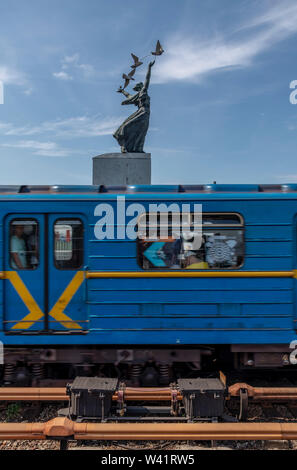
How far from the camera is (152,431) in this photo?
13.8 ft

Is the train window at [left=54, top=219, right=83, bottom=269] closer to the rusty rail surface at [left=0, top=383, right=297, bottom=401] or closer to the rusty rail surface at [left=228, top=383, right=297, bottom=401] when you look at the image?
the rusty rail surface at [left=0, top=383, right=297, bottom=401]

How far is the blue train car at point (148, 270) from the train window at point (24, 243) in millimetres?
16

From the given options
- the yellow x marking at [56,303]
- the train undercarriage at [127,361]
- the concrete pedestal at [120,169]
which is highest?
the concrete pedestal at [120,169]

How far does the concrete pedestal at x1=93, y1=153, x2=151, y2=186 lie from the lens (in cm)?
1683

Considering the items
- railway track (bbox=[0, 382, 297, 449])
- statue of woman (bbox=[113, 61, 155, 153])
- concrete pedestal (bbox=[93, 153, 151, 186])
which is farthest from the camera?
statue of woman (bbox=[113, 61, 155, 153])

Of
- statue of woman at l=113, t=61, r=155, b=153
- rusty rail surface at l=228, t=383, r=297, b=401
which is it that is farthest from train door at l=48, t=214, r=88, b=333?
statue of woman at l=113, t=61, r=155, b=153

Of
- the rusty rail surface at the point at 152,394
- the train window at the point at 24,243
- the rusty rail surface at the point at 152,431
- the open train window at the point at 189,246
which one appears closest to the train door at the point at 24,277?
the train window at the point at 24,243

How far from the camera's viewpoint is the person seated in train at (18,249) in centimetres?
514

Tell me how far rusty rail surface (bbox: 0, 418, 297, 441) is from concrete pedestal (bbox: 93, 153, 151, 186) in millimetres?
13644

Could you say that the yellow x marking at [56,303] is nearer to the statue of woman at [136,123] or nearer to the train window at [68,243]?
the train window at [68,243]

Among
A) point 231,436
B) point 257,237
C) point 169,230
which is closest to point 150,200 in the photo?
point 169,230

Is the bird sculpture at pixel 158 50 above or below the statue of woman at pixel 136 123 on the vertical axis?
above

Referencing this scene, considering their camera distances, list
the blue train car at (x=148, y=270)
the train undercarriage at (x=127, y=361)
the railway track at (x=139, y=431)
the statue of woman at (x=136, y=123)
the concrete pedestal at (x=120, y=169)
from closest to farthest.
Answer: the railway track at (x=139, y=431) < the blue train car at (x=148, y=270) < the train undercarriage at (x=127, y=361) < the concrete pedestal at (x=120, y=169) < the statue of woman at (x=136, y=123)

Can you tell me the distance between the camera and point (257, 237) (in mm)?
5051
